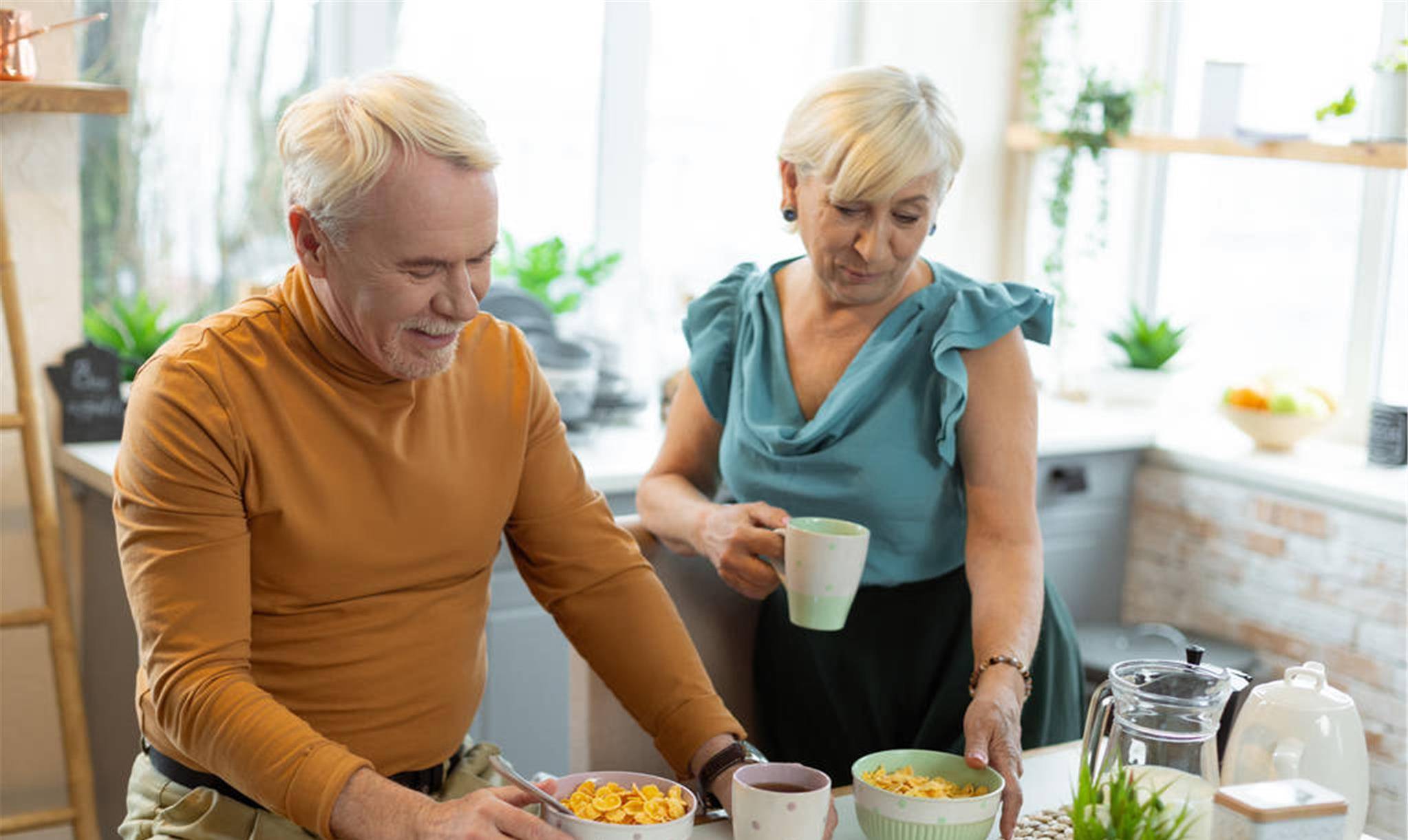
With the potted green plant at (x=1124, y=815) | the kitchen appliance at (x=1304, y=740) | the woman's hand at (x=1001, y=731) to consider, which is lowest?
the woman's hand at (x=1001, y=731)

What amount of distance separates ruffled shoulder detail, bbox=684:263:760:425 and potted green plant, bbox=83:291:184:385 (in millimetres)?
1166

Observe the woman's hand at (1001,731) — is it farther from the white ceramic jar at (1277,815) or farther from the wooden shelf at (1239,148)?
the wooden shelf at (1239,148)

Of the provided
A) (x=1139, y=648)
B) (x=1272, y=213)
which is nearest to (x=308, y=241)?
(x=1139, y=648)

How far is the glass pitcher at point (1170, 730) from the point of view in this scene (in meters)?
1.26

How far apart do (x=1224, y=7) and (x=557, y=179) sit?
5.54 ft

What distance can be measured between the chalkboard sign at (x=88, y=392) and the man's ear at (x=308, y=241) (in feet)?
4.21

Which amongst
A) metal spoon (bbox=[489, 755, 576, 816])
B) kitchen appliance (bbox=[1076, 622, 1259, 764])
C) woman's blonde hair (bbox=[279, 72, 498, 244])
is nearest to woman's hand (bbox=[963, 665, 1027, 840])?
metal spoon (bbox=[489, 755, 576, 816])

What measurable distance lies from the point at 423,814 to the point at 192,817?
13.3 inches

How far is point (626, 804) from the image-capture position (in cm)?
126

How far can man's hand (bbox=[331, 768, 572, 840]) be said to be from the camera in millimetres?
1256

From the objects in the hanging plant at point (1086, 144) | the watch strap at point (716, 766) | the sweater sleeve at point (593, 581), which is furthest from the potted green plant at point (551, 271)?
the watch strap at point (716, 766)

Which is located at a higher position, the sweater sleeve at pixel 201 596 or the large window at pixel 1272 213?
the large window at pixel 1272 213

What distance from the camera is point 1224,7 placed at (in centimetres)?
364

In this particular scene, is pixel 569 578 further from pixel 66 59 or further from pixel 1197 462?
pixel 1197 462
